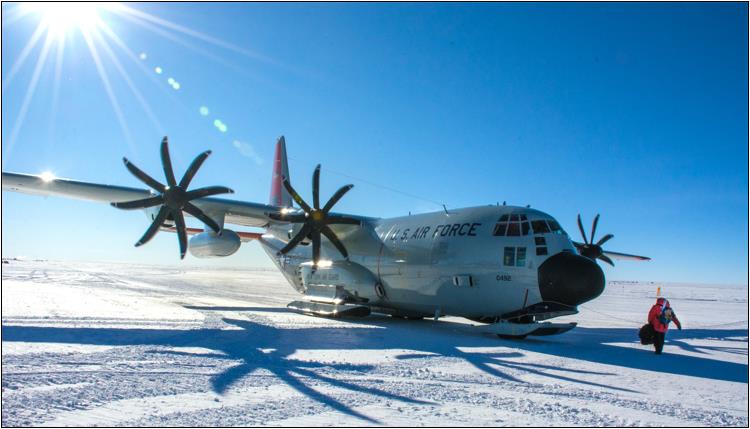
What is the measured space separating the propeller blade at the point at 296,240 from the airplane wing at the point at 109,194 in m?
1.99

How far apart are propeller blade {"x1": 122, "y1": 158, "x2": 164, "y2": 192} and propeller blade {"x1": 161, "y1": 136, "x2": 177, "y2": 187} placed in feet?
0.98

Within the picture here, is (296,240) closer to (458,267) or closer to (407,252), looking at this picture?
(407,252)

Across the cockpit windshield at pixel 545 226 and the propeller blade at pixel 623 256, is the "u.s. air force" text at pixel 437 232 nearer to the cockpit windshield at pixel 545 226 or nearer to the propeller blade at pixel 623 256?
the cockpit windshield at pixel 545 226

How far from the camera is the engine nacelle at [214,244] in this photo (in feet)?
50.5

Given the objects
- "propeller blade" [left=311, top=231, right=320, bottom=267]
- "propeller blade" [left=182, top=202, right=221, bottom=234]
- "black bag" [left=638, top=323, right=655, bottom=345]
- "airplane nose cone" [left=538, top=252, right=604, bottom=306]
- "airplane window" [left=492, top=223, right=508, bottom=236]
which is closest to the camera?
"black bag" [left=638, top=323, right=655, bottom=345]

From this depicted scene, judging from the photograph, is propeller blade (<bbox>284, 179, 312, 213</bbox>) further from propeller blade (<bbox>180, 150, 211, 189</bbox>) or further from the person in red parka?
the person in red parka

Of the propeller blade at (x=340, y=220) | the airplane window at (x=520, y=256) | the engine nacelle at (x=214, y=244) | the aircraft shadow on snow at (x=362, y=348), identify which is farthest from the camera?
the propeller blade at (x=340, y=220)

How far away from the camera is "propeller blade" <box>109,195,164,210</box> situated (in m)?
14.2

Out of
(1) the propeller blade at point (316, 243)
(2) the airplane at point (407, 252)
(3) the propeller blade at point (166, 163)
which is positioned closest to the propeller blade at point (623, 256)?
(2) the airplane at point (407, 252)

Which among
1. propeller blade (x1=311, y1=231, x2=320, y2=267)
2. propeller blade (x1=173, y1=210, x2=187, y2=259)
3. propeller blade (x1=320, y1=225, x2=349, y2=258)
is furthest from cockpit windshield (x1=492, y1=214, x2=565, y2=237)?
propeller blade (x1=173, y1=210, x2=187, y2=259)

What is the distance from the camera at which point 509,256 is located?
12.4m

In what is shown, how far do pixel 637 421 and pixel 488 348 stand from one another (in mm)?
5138

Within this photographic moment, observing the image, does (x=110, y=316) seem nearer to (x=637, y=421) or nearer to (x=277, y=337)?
(x=277, y=337)

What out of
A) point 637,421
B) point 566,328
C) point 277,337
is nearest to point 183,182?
point 277,337
